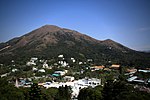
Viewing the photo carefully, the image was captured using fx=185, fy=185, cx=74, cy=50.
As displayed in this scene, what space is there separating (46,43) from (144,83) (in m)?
76.2

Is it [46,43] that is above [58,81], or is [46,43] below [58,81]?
above

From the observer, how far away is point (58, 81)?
143ft

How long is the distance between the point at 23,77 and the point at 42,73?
5590mm

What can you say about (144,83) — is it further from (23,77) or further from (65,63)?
(65,63)

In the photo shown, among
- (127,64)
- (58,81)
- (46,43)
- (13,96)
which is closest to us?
(13,96)

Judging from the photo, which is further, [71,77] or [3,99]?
[71,77]

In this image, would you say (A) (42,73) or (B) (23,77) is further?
(A) (42,73)

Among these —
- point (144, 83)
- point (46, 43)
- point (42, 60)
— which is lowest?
point (144, 83)

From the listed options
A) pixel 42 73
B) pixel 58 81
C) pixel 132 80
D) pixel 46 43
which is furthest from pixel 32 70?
pixel 46 43

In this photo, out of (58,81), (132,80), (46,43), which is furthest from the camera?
(46,43)

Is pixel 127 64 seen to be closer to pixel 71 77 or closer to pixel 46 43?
pixel 71 77

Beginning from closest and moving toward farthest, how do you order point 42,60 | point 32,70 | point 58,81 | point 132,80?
point 132,80 < point 58,81 < point 32,70 < point 42,60

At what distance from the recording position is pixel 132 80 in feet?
123

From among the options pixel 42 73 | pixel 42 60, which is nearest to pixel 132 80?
pixel 42 73
